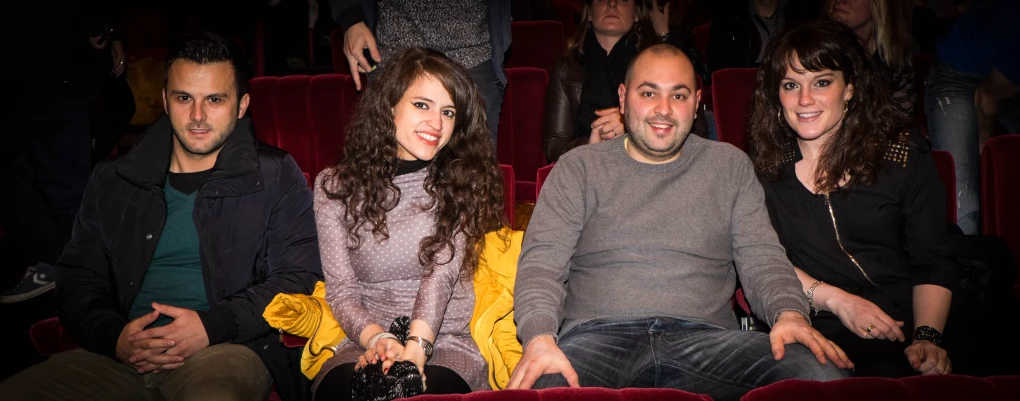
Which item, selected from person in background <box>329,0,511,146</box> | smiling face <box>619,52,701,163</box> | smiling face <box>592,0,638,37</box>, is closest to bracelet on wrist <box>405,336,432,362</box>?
smiling face <box>619,52,701,163</box>

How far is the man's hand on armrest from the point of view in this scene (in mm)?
1529

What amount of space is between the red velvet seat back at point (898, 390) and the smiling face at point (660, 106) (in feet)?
2.46

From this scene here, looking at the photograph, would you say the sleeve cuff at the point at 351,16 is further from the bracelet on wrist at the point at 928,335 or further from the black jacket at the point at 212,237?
the bracelet on wrist at the point at 928,335

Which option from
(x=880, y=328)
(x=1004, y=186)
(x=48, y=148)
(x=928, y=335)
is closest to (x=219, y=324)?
(x=48, y=148)

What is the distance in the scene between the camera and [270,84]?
2.81 meters

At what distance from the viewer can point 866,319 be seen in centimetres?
172

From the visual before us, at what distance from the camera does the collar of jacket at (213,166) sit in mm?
1878

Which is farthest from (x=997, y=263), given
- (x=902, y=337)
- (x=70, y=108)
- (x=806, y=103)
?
(x=70, y=108)

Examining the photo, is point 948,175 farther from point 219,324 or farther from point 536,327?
point 219,324

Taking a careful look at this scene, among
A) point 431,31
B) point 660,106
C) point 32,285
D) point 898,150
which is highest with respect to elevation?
point 431,31

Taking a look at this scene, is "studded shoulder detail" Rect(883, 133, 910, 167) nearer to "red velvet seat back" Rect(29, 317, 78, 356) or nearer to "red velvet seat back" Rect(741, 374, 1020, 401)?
"red velvet seat back" Rect(741, 374, 1020, 401)

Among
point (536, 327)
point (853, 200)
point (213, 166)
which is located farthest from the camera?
point (213, 166)

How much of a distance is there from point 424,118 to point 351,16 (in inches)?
28.6

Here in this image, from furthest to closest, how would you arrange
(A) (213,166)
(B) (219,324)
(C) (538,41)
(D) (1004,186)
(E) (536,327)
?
(C) (538,41) < (D) (1004,186) < (A) (213,166) < (B) (219,324) < (E) (536,327)
